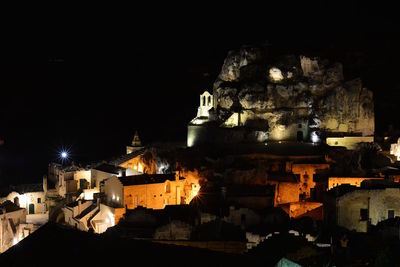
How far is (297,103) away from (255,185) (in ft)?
40.1

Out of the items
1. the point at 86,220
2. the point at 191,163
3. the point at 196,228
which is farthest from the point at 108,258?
the point at 191,163

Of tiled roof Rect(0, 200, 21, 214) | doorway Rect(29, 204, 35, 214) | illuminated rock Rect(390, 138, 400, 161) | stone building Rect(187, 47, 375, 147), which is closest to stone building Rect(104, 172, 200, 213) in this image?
tiled roof Rect(0, 200, 21, 214)

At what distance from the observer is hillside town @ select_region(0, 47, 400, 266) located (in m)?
16.2

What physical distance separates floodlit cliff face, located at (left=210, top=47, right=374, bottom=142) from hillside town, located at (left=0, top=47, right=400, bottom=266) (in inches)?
Answer: 3.0

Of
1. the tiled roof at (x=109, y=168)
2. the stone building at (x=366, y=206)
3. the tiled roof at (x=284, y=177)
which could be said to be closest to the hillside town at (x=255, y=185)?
the stone building at (x=366, y=206)

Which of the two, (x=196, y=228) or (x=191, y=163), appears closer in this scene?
(x=196, y=228)

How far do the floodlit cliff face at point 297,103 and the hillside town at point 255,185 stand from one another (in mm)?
75

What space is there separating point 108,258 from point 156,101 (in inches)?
2513

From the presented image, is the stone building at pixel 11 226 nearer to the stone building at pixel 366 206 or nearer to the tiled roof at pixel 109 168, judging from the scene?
the tiled roof at pixel 109 168

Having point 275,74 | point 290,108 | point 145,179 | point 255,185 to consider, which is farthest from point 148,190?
point 275,74

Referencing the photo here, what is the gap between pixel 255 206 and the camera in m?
23.6

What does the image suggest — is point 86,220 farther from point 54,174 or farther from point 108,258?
point 108,258

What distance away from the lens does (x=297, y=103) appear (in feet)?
118

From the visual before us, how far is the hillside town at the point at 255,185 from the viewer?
16203 mm
